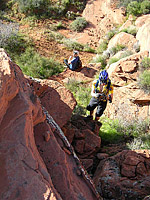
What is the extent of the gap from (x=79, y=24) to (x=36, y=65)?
284 inches

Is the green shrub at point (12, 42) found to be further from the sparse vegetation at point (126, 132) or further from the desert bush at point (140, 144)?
the desert bush at point (140, 144)

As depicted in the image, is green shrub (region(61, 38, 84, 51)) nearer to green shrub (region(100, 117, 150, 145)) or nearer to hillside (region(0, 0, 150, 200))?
hillside (region(0, 0, 150, 200))

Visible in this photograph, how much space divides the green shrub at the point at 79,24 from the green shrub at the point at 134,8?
3504mm

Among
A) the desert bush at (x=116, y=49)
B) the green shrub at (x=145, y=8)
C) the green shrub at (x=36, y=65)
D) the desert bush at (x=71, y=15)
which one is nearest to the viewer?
the green shrub at (x=36, y=65)

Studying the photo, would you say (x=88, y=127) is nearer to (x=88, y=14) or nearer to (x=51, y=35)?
(x=51, y=35)

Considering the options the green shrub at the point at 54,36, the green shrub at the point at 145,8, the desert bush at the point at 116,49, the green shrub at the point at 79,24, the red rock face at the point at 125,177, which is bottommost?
the red rock face at the point at 125,177

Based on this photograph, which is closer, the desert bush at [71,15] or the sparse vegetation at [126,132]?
the sparse vegetation at [126,132]

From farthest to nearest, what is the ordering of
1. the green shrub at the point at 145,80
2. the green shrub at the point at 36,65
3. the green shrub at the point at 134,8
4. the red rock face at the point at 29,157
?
1. the green shrub at the point at 134,8
2. the green shrub at the point at 36,65
3. the green shrub at the point at 145,80
4. the red rock face at the point at 29,157

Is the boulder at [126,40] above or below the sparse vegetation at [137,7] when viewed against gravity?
below

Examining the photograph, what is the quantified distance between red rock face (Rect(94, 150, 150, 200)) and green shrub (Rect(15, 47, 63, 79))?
6.38m

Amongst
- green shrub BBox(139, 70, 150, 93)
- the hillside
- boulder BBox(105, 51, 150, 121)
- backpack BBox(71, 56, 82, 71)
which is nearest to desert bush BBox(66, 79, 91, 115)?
the hillside

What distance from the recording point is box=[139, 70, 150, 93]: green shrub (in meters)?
6.54

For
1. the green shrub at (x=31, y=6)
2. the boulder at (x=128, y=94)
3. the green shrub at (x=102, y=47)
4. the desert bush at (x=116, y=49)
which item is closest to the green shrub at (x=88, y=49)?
the green shrub at (x=102, y=47)

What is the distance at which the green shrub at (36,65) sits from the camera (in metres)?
9.27
